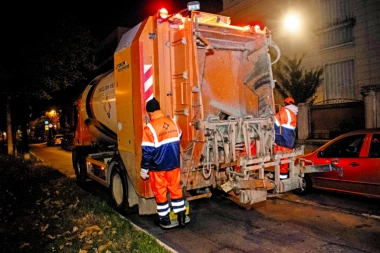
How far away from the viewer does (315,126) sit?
13547 mm

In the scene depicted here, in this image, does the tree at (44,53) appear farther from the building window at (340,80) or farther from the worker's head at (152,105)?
the building window at (340,80)

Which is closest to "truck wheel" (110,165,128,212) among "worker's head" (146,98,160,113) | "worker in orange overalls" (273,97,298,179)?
"worker's head" (146,98,160,113)

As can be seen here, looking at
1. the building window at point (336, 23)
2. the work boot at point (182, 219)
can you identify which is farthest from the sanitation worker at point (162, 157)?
the building window at point (336, 23)

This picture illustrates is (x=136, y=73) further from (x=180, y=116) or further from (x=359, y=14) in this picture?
(x=359, y=14)

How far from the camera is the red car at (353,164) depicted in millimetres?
5777

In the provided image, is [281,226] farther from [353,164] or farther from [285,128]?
[353,164]

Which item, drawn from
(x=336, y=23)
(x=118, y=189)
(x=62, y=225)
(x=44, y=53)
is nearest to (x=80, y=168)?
(x=118, y=189)

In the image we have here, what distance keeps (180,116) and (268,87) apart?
66.5 inches

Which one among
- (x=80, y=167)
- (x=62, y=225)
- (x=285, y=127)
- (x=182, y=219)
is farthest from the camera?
(x=80, y=167)

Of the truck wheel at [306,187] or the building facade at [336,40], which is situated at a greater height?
the building facade at [336,40]

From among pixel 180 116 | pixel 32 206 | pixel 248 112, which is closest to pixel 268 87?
pixel 248 112

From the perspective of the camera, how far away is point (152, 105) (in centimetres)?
479

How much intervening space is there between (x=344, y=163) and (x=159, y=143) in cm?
354

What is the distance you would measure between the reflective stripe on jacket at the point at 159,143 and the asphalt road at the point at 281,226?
3.56 ft
